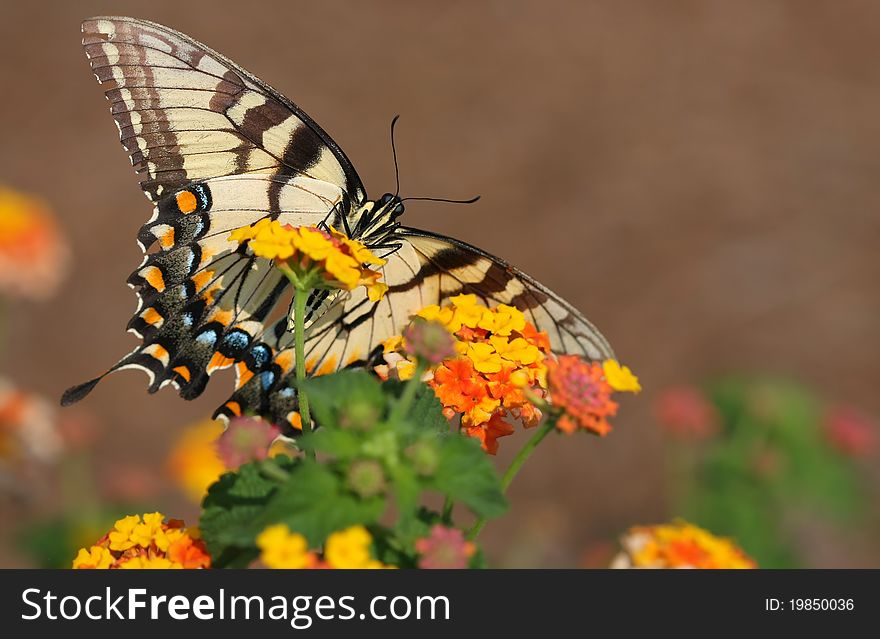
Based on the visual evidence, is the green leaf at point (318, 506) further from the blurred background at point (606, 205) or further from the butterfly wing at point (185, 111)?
the blurred background at point (606, 205)

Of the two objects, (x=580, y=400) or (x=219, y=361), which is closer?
(x=580, y=400)

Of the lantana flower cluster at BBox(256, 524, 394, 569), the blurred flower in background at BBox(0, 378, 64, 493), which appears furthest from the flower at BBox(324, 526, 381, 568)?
the blurred flower in background at BBox(0, 378, 64, 493)

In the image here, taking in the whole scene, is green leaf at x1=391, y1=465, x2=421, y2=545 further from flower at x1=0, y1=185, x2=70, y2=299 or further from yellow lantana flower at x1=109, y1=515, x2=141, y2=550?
flower at x1=0, y1=185, x2=70, y2=299

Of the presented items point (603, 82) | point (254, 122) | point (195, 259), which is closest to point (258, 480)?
point (195, 259)

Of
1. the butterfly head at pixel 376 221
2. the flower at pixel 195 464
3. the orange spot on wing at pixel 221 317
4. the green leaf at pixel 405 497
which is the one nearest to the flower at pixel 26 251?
the flower at pixel 195 464

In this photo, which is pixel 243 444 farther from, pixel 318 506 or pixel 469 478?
pixel 469 478

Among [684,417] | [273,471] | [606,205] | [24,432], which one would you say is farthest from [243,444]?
[606,205]
